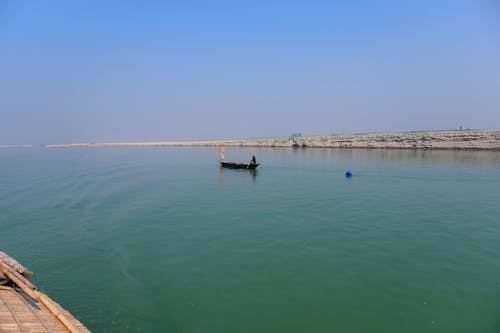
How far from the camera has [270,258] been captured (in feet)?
46.2

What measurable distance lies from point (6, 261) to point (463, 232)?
2367 centimetres

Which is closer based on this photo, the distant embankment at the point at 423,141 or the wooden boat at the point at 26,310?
the wooden boat at the point at 26,310

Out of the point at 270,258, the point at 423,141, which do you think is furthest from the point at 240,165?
the point at 423,141

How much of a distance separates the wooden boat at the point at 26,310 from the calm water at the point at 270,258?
2.08m

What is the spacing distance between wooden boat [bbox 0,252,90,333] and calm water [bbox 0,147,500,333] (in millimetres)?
2085

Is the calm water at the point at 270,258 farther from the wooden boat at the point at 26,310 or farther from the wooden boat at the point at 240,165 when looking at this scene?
the wooden boat at the point at 240,165

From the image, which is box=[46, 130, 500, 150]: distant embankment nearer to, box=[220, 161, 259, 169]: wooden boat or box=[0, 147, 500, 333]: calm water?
box=[0, 147, 500, 333]: calm water

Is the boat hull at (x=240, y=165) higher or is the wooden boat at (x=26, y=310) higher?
the boat hull at (x=240, y=165)

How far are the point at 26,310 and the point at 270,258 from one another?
9806mm

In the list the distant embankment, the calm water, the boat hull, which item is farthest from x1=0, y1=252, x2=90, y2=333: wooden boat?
the distant embankment

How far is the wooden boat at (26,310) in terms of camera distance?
22.5ft

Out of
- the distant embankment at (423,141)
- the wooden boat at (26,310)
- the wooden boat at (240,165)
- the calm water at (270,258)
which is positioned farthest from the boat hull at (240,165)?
the distant embankment at (423,141)

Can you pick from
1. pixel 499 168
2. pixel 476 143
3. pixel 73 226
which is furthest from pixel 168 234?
pixel 476 143

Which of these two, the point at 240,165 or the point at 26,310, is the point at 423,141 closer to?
the point at 240,165
